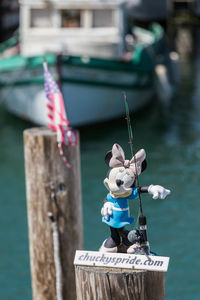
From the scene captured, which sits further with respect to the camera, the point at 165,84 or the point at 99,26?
the point at 165,84

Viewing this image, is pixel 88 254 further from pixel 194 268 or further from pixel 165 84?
pixel 165 84

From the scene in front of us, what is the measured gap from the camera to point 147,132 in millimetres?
15797

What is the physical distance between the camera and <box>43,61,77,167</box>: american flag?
579 centimetres

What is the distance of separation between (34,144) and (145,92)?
1199cm

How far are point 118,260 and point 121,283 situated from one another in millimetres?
125

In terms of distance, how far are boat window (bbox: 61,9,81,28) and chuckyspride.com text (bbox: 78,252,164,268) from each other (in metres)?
12.3

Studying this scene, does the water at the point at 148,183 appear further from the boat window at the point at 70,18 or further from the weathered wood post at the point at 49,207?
the boat window at the point at 70,18

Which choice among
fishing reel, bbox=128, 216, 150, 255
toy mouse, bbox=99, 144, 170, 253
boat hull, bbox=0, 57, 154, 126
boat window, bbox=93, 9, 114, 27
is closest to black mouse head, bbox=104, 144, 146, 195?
toy mouse, bbox=99, 144, 170, 253

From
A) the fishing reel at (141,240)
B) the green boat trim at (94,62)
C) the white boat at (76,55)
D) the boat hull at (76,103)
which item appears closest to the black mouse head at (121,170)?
the fishing reel at (141,240)

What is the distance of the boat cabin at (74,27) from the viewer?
15.3m

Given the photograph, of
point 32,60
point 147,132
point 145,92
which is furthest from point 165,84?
point 32,60

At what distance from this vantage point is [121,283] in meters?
3.49

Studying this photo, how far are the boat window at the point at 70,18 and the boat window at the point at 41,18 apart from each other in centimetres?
29

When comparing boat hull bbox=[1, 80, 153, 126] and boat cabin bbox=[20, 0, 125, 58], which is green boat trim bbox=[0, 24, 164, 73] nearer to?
boat cabin bbox=[20, 0, 125, 58]
